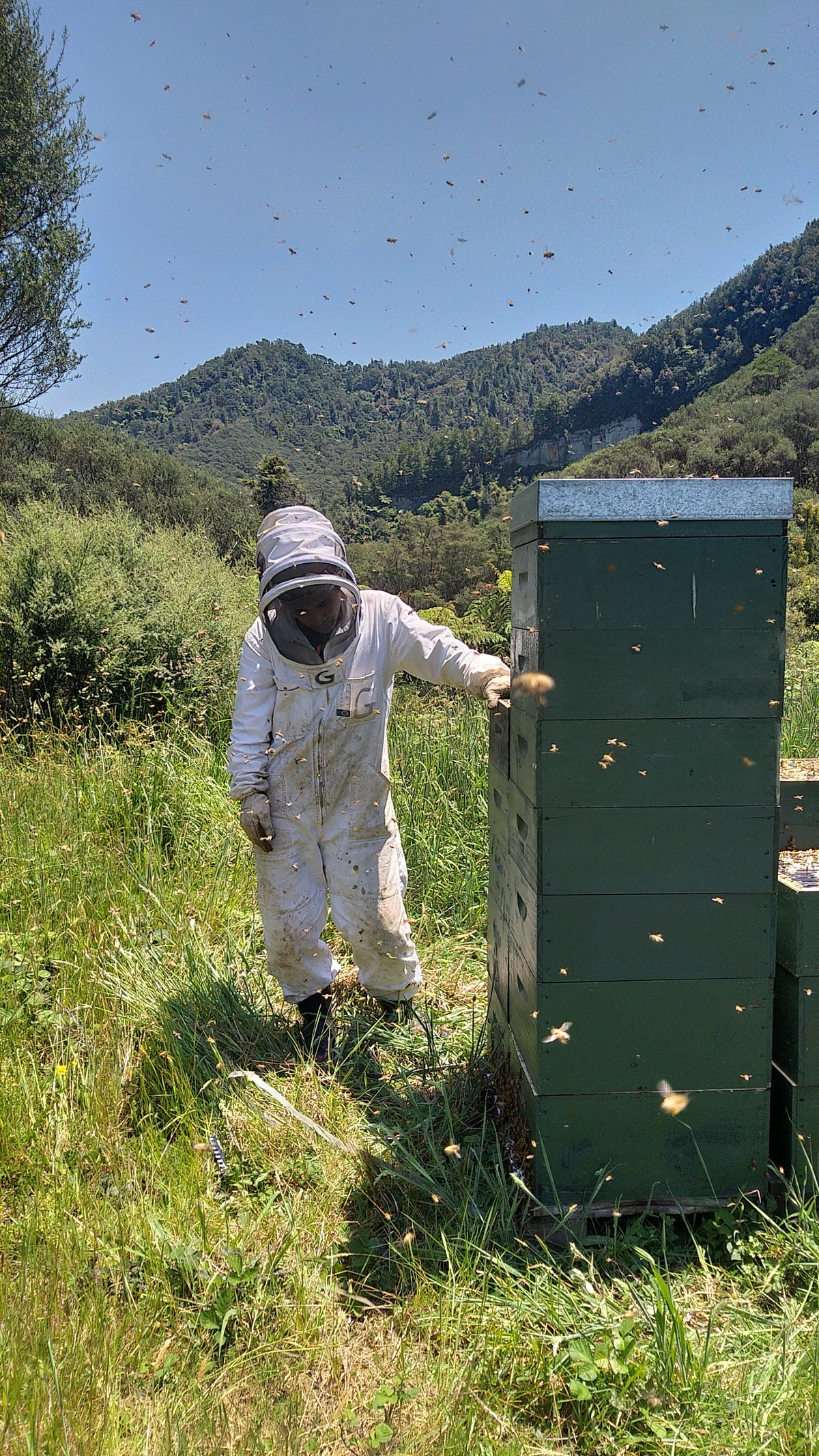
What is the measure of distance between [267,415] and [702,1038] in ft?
218

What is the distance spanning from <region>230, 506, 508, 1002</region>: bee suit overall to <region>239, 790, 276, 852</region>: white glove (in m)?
0.04

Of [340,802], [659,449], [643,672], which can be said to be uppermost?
[659,449]

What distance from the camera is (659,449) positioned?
35.7 metres

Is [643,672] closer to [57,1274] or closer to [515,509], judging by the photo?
[515,509]

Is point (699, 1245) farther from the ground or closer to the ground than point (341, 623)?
closer to the ground

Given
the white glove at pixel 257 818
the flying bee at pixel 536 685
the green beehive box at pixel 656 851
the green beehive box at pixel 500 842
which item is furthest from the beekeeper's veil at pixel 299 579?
the green beehive box at pixel 656 851

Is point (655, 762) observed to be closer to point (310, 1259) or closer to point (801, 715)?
point (310, 1259)

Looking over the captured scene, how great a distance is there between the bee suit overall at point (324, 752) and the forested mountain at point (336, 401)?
2057 inches

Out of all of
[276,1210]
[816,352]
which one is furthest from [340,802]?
[816,352]

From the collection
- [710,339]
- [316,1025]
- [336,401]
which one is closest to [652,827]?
[316,1025]

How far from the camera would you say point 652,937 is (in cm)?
194

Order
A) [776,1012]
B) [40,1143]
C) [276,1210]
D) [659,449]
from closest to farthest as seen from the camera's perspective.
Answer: [776,1012]
[276,1210]
[40,1143]
[659,449]

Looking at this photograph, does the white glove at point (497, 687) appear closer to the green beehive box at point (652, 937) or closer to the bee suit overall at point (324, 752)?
the bee suit overall at point (324, 752)

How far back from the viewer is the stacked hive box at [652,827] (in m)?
1.89
